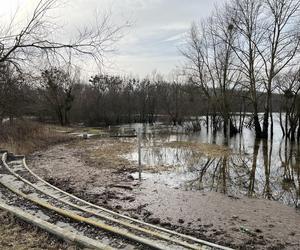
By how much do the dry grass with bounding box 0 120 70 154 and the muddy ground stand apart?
4.96m

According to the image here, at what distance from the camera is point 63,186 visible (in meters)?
9.57

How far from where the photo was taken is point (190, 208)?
782cm

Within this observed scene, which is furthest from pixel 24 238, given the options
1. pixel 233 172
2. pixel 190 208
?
pixel 233 172

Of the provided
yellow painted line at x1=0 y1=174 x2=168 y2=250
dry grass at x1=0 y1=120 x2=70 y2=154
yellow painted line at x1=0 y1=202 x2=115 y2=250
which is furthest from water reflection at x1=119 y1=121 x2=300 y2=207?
dry grass at x1=0 y1=120 x2=70 y2=154

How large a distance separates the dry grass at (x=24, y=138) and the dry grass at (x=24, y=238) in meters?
10.8

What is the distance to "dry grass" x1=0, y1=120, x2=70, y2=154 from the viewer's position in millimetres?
16891

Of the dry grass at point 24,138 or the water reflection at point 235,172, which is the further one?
the dry grass at point 24,138

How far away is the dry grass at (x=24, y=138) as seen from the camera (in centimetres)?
1689

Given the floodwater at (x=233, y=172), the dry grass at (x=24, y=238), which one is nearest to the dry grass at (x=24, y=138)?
the floodwater at (x=233, y=172)

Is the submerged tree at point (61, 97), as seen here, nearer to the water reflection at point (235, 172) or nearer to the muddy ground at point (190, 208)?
the water reflection at point (235, 172)

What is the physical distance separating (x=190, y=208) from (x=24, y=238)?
12.9 ft

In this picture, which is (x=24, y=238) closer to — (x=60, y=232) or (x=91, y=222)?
(x=60, y=232)

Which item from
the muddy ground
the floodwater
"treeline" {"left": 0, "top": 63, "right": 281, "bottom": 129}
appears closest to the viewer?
the muddy ground

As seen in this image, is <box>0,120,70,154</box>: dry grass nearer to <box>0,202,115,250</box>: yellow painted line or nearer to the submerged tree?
<box>0,202,115,250</box>: yellow painted line
